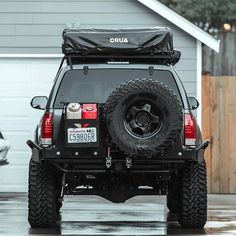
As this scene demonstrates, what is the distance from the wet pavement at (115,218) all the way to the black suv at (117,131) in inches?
12.4

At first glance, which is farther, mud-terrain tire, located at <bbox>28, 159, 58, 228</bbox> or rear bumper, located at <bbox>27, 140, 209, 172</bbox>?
mud-terrain tire, located at <bbox>28, 159, 58, 228</bbox>

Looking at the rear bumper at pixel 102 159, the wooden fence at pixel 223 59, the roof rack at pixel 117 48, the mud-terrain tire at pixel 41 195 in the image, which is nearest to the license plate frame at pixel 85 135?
the rear bumper at pixel 102 159

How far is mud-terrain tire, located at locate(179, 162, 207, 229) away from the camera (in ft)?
36.9

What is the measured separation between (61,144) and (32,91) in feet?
24.1

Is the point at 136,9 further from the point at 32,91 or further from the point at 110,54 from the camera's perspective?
the point at 110,54

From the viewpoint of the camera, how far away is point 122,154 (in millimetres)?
10836

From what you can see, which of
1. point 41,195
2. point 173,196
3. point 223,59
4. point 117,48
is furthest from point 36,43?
point 223,59

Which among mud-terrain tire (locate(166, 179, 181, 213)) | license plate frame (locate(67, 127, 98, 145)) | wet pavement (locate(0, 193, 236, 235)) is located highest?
license plate frame (locate(67, 127, 98, 145))

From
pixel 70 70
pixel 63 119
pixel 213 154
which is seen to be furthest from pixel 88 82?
pixel 213 154

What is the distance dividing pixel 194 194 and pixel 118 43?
93.1 inches

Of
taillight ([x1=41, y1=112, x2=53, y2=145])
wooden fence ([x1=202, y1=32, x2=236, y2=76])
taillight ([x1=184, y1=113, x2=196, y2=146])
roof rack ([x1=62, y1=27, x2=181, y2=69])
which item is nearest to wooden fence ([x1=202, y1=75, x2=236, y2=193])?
roof rack ([x1=62, y1=27, x2=181, y2=69])

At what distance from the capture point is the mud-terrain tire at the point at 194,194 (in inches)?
443

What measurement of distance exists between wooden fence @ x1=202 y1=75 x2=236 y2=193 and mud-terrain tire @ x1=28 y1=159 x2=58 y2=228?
668cm

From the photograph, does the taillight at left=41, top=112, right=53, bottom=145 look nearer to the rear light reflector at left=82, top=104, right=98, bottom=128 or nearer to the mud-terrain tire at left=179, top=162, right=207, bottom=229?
→ the rear light reflector at left=82, top=104, right=98, bottom=128
